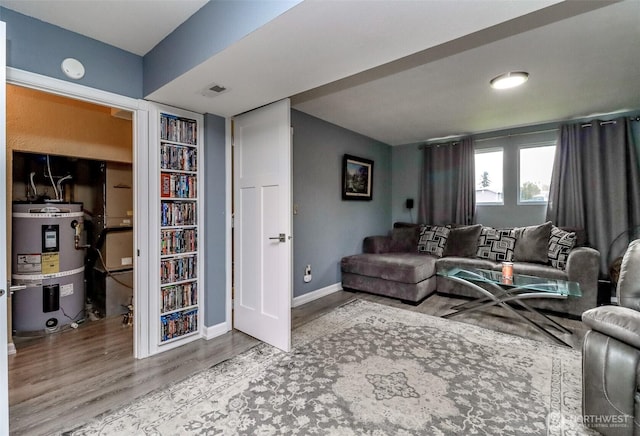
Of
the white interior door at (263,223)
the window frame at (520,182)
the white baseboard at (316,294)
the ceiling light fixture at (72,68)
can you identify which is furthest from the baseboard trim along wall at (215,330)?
the window frame at (520,182)

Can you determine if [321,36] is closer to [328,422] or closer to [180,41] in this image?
[180,41]

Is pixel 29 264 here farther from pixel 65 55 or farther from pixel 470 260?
pixel 470 260

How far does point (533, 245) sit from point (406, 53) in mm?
3204

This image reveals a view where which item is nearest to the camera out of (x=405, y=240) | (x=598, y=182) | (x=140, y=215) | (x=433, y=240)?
(x=140, y=215)

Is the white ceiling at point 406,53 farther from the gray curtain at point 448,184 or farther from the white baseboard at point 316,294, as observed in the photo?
the white baseboard at point 316,294

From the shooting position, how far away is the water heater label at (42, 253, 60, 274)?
9.30ft

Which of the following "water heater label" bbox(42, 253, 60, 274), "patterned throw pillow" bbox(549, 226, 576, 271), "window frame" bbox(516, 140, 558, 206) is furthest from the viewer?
"window frame" bbox(516, 140, 558, 206)

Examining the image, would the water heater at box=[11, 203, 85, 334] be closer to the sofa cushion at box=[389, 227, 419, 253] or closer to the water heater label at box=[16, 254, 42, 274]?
the water heater label at box=[16, 254, 42, 274]

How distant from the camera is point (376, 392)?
6.09 ft

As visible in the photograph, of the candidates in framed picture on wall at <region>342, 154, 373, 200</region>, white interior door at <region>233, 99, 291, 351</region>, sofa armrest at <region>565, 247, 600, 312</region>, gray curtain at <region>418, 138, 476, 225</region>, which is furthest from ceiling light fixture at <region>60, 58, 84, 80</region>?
sofa armrest at <region>565, 247, 600, 312</region>

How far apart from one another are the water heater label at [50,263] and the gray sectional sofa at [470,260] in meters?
3.23

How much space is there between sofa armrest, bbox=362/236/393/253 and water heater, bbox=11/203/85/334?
143 inches

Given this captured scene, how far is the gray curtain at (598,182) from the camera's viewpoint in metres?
3.52

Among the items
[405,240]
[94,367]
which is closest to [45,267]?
[94,367]
